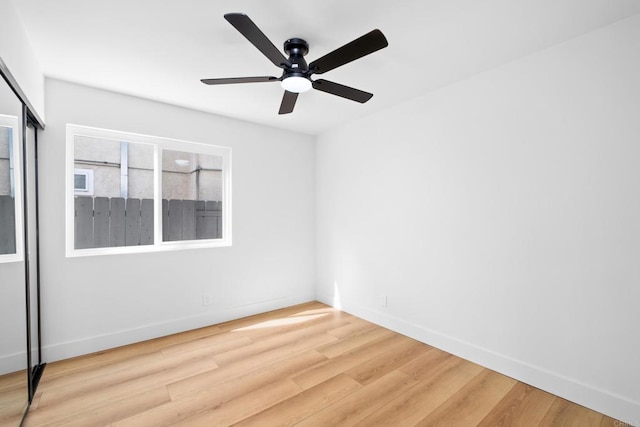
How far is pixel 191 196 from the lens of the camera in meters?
3.34

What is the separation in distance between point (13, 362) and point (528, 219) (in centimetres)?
350

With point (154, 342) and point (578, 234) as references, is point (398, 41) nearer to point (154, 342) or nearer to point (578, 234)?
point (578, 234)

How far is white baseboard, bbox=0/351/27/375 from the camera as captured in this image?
1567 mm

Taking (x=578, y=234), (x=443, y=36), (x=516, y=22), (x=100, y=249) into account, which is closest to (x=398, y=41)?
(x=443, y=36)

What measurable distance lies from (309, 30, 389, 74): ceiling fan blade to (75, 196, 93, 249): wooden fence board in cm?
244

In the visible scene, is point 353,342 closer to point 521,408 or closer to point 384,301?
point 384,301

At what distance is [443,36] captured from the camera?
1914 millimetres

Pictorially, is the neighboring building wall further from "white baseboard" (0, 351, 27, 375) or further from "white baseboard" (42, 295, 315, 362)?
"white baseboard" (0, 351, 27, 375)

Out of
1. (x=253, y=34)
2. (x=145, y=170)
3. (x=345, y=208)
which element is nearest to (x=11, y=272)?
(x=145, y=170)

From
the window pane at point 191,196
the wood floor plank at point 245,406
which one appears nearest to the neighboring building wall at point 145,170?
the window pane at point 191,196

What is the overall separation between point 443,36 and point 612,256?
177cm

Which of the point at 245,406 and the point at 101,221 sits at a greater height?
the point at 101,221

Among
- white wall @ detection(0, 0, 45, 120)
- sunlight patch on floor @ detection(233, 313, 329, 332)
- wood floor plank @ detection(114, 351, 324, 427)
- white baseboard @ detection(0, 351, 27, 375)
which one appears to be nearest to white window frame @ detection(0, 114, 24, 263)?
white wall @ detection(0, 0, 45, 120)

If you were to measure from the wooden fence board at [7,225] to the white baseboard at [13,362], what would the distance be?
593 mm
